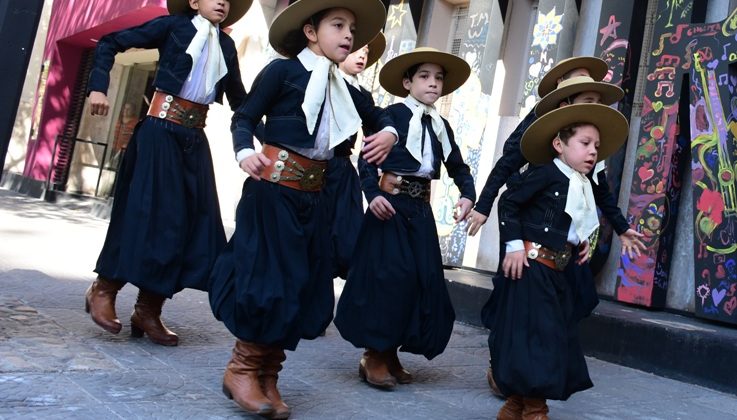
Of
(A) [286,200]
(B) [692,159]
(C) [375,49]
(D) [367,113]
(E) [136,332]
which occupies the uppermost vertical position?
(C) [375,49]

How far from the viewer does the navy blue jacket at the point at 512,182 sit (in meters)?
4.34

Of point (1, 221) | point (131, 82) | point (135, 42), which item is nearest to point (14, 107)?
point (135, 42)

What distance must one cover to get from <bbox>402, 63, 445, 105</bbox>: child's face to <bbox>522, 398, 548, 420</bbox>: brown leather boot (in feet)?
6.00

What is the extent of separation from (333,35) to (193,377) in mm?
1703

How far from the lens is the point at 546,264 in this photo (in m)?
3.77

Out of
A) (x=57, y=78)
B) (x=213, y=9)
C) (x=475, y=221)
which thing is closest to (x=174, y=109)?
(x=213, y=9)

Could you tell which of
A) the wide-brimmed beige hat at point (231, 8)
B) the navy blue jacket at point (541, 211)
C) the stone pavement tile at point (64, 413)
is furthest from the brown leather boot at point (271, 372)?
the wide-brimmed beige hat at point (231, 8)

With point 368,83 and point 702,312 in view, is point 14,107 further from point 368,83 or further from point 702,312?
point 368,83

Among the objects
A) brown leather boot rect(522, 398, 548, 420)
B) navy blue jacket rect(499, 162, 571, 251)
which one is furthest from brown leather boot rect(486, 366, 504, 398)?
navy blue jacket rect(499, 162, 571, 251)

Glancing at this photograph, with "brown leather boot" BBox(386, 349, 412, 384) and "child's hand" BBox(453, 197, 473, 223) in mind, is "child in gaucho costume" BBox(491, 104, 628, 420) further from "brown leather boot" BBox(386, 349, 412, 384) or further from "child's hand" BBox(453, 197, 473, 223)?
"brown leather boot" BBox(386, 349, 412, 384)

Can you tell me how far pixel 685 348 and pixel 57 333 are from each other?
3.91 metres

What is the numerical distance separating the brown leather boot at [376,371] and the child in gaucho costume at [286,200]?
2.47 ft

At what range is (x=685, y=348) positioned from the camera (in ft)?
17.5

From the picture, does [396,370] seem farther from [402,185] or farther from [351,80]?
[351,80]
